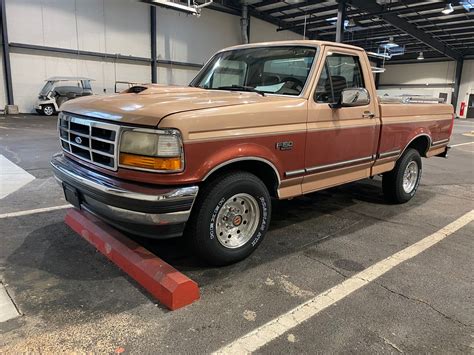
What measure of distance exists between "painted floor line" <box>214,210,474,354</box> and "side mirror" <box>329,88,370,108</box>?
61.3 inches

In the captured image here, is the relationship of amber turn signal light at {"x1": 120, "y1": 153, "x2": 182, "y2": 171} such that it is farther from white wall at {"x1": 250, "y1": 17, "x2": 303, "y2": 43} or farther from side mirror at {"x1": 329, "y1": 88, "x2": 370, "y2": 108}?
white wall at {"x1": 250, "y1": 17, "x2": 303, "y2": 43}

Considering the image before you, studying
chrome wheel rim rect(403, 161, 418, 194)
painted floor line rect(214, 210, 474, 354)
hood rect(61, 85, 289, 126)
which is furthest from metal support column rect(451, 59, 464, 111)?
hood rect(61, 85, 289, 126)

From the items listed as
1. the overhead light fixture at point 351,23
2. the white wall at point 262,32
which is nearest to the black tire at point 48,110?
the white wall at point 262,32

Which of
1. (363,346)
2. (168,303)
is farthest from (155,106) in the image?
(363,346)

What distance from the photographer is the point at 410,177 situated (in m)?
5.65

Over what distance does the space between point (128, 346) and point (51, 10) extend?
72.3 ft

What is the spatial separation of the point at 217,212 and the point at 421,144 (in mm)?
4015

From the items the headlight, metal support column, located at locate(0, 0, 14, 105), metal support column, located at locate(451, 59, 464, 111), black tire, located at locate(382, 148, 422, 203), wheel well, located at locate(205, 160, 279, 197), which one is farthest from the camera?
metal support column, located at locate(451, 59, 464, 111)

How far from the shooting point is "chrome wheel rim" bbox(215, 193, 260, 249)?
3227 mm

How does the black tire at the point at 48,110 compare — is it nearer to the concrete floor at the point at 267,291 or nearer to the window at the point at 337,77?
the concrete floor at the point at 267,291

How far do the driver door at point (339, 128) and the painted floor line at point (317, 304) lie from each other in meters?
0.99

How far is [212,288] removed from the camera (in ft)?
9.89

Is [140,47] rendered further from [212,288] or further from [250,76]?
[212,288]

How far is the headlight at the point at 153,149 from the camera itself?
2.70 meters
